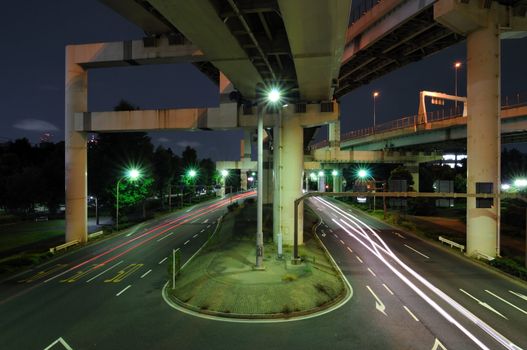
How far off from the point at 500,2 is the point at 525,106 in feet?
38.3

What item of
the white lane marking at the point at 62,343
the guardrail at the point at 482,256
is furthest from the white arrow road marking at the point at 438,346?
the guardrail at the point at 482,256

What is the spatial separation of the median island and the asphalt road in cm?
87

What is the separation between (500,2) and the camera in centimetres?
2584

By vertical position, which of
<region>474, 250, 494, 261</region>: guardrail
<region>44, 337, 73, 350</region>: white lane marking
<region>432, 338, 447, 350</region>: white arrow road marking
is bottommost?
<region>44, 337, 73, 350</region>: white lane marking

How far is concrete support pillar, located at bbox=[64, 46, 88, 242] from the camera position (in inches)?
1272

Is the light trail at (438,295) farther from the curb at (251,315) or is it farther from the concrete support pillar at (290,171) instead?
the concrete support pillar at (290,171)

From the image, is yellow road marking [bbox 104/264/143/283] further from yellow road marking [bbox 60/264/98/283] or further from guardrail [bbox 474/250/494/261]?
guardrail [bbox 474/250/494/261]

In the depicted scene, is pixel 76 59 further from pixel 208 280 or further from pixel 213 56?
pixel 208 280

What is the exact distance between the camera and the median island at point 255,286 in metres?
15.7

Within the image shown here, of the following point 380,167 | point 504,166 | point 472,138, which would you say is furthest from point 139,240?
point 504,166

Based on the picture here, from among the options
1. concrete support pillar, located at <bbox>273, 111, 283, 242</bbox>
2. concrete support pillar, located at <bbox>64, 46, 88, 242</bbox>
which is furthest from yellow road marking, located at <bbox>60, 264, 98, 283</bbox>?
concrete support pillar, located at <bbox>273, 111, 283, 242</bbox>

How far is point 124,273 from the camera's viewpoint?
2325cm

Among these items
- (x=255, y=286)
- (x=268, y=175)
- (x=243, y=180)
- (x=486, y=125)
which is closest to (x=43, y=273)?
(x=255, y=286)

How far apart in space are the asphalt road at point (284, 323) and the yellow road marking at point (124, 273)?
0.07m
